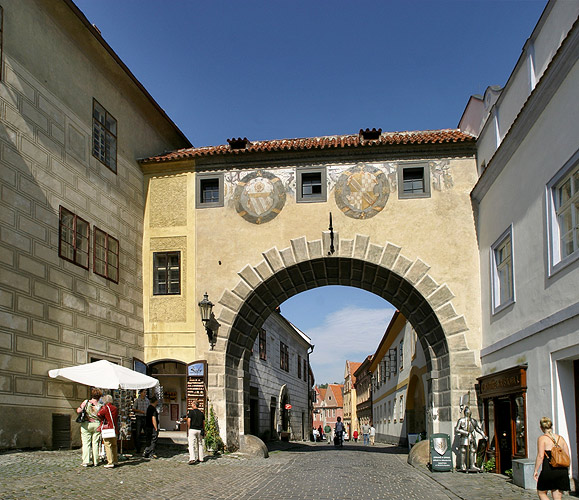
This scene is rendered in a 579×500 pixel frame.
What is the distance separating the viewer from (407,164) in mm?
17484

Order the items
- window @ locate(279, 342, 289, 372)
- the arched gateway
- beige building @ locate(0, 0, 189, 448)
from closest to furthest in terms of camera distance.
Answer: beige building @ locate(0, 0, 189, 448), the arched gateway, window @ locate(279, 342, 289, 372)

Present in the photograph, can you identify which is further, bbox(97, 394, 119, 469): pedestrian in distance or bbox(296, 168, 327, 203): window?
bbox(296, 168, 327, 203): window

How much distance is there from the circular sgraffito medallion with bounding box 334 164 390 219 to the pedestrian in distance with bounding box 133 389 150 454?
672 cm

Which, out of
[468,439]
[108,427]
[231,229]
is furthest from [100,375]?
[468,439]

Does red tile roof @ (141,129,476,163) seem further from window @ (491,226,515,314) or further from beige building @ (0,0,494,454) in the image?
window @ (491,226,515,314)

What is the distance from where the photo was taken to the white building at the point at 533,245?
33.5 feet

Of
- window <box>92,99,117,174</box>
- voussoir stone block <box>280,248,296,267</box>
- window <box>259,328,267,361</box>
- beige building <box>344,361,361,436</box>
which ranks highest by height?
window <box>92,99,117,174</box>

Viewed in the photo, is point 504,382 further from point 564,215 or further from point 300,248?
point 300,248

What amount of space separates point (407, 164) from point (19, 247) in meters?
9.57

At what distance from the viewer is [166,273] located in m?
18.0

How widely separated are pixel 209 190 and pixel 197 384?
5071mm

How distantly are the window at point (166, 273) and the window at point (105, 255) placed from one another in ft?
5.56

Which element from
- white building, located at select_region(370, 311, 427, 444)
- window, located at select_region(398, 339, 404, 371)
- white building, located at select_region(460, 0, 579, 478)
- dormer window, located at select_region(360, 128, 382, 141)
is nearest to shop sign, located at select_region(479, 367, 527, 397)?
white building, located at select_region(460, 0, 579, 478)

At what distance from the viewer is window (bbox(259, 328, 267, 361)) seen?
89.7 feet
